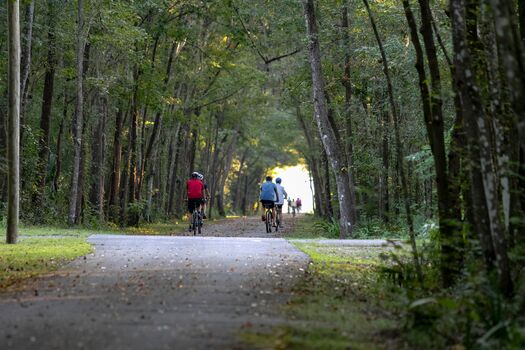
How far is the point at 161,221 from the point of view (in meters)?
45.9

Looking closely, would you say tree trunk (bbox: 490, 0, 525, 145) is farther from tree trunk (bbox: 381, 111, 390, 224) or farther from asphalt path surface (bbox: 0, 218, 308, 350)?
tree trunk (bbox: 381, 111, 390, 224)

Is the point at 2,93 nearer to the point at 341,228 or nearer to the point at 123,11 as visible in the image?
the point at 123,11

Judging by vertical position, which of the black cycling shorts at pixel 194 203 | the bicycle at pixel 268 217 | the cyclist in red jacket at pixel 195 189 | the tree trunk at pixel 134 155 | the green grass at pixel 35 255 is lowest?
the green grass at pixel 35 255

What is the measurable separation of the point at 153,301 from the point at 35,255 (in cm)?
665

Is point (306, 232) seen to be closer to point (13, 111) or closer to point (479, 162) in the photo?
point (13, 111)

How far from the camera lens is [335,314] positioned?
8945mm

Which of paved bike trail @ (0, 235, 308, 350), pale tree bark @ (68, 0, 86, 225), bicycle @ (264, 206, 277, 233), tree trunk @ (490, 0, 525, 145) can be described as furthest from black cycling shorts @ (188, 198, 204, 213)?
tree trunk @ (490, 0, 525, 145)

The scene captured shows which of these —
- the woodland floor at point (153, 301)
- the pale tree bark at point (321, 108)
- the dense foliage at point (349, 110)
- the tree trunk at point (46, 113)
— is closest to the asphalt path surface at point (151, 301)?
the woodland floor at point (153, 301)

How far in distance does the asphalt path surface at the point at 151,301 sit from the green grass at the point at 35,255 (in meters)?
0.41

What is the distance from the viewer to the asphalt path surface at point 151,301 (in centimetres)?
737

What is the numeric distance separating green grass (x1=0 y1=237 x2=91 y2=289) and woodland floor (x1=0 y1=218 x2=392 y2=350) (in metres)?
0.38

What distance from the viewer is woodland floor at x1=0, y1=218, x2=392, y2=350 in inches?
290

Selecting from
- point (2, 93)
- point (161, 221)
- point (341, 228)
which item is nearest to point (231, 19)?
point (2, 93)

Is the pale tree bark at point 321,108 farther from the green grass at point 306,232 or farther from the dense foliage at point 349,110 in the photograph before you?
the green grass at point 306,232
